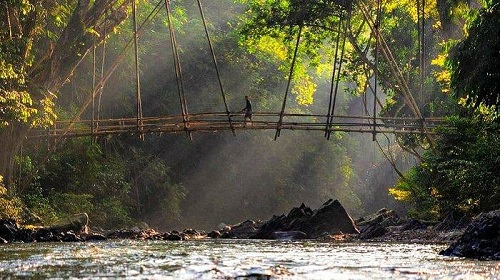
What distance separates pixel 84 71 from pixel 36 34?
19.2 feet

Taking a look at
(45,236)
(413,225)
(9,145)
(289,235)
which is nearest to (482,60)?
(413,225)

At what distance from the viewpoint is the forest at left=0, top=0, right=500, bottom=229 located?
1561 cm

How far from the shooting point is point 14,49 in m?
15.6

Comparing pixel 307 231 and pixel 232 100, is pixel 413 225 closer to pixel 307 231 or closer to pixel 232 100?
pixel 307 231

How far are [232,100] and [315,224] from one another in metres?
14.1

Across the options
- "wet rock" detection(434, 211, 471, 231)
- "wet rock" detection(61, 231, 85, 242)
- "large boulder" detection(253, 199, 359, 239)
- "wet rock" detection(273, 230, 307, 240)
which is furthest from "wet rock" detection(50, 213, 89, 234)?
"wet rock" detection(434, 211, 471, 231)

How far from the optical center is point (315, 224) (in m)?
17.1

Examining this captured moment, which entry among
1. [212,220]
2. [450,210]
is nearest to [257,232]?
[450,210]

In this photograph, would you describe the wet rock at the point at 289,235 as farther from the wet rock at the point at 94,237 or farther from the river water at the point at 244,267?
the river water at the point at 244,267

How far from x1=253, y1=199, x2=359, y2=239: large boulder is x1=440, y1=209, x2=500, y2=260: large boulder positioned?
8.19 m

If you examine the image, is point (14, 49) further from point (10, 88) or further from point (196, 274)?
point (196, 274)

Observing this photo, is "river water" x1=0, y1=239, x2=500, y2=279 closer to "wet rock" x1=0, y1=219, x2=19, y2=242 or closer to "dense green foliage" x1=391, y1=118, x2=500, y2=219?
"wet rock" x1=0, y1=219, x2=19, y2=242

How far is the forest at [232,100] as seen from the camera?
615 inches

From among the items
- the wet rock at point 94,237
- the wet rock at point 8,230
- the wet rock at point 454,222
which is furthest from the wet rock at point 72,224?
the wet rock at point 454,222
